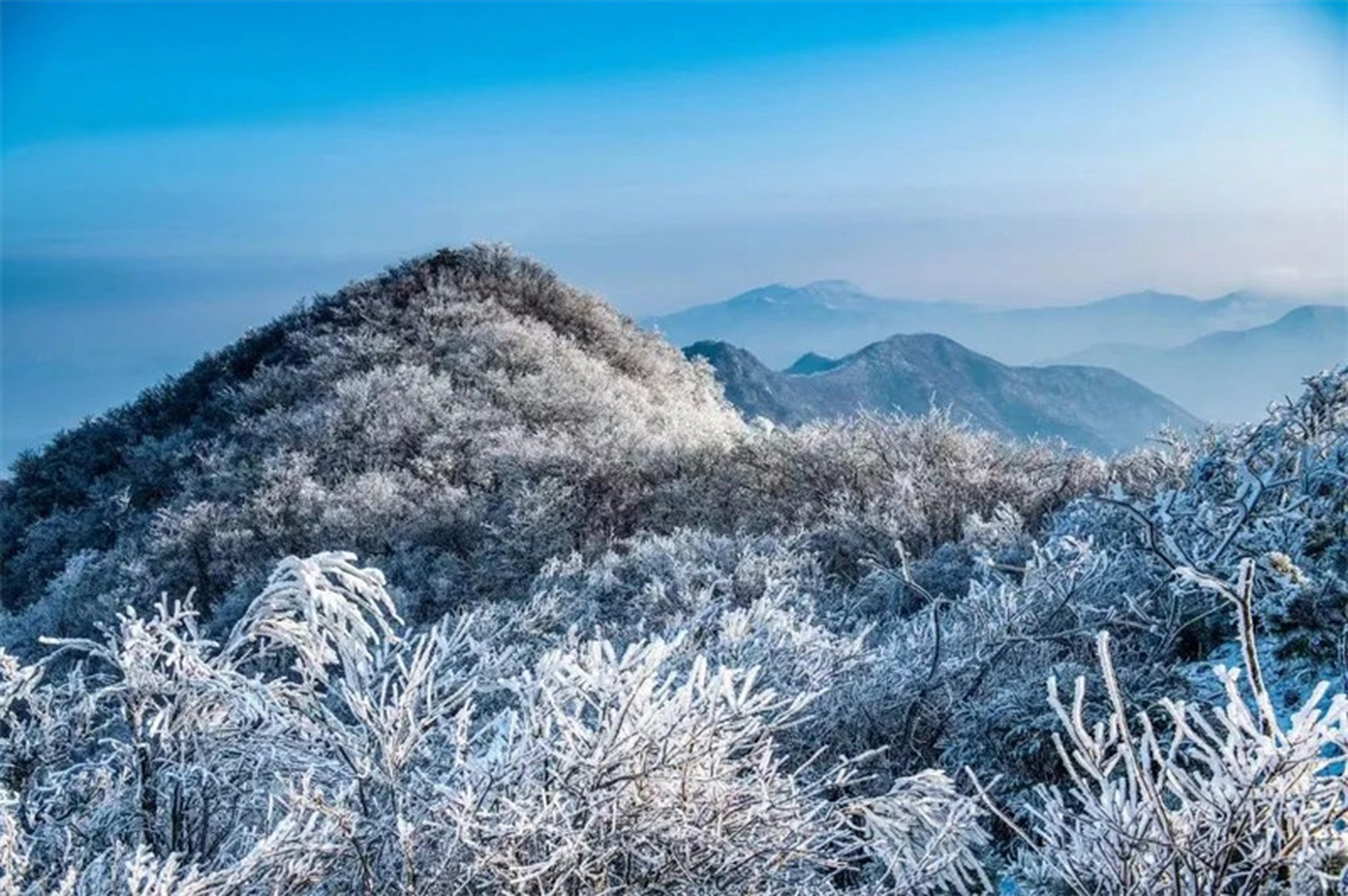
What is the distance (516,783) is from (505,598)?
11377 millimetres

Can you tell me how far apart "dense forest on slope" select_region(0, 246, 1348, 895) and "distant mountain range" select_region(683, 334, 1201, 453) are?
38925 millimetres

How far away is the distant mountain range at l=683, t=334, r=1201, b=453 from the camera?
65562 mm

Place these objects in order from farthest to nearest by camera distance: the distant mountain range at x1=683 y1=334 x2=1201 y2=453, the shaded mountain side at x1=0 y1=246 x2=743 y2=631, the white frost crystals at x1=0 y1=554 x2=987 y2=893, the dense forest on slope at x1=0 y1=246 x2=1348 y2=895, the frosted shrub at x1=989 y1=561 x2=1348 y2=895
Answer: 1. the distant mountain range at x1=683 y1=334 x2=1201 y2=453
2. the shaded mountain side at x1=0 y1=246 x2=743 y2=631
3. the white frost crystals at x1=0 y1=554 x2=987 y2=893
4. the dense forest on slope at x1=0 y1=246 x2=1348 y2=895
5. the frosted shrub at x1=989 y1=561 x2=1348 y2=895

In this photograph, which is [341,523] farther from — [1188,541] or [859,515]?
[1188,541]

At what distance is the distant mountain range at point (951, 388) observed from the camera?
6556 cm

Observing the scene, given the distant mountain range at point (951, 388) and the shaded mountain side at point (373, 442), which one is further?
the distant mountain range at point (951, 388)

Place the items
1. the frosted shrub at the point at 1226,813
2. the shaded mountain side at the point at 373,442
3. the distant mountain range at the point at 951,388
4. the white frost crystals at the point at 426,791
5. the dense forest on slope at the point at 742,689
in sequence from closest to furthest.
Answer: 1. the frosted shrub at the point at 1226,813
2. the dense forest on slope at the point at 742,689
3. the white frost crystals at the point at 426,791
4. the shaded mountain side at the point at 373,442
5. the distant mountain range at the point at 951,388

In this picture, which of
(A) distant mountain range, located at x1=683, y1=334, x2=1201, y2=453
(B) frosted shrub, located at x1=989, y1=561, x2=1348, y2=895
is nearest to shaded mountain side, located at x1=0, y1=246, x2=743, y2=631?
(B) frosted shrub, located at x1=989, y1=561, x2=1348, y2=895

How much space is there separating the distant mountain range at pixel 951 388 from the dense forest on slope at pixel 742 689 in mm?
38925

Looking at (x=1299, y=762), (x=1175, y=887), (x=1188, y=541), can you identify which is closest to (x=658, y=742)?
(x=1175, y=887)

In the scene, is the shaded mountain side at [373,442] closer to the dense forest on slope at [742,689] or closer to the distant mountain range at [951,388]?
the dense forest on slope at [742,689]

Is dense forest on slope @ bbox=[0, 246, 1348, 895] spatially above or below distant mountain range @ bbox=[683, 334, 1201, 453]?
above

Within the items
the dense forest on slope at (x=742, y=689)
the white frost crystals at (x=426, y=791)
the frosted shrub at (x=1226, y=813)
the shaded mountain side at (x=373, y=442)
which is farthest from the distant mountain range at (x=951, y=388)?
the frosted shrub at (x=1226, y=813)

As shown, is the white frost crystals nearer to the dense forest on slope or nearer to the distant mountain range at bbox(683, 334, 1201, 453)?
the dense forest on slope
